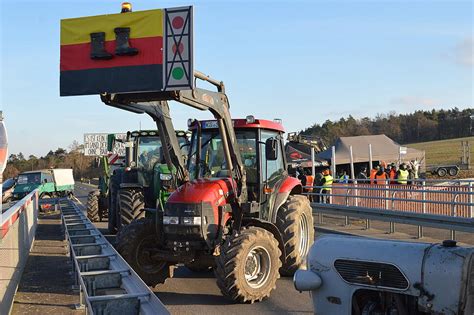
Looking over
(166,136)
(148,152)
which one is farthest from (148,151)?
(166,136)

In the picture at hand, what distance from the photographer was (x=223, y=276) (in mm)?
6934

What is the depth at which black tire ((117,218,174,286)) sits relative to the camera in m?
7.87

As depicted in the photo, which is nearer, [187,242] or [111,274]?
[111,274]

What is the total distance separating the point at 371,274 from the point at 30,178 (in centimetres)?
2913

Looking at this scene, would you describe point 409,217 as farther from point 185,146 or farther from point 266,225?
point 185,146

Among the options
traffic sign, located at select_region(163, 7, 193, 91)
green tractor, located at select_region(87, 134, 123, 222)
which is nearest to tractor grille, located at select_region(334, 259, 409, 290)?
traffic sign, located at select_region(163, 7, 193, 91)

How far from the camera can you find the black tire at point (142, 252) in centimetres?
787

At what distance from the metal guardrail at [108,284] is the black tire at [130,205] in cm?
374

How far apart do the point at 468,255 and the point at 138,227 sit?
18.5 ft

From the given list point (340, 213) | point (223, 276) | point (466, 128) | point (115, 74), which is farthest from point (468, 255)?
point (466, 128)

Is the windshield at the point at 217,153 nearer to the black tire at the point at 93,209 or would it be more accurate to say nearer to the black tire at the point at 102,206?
the black tire at the point at 102,206

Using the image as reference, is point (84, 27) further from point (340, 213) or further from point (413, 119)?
point (413, 119)

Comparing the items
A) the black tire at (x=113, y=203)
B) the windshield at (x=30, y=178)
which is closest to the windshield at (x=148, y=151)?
the black tire at (x=113, y=203)

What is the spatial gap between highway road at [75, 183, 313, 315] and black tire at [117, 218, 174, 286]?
26 cm
